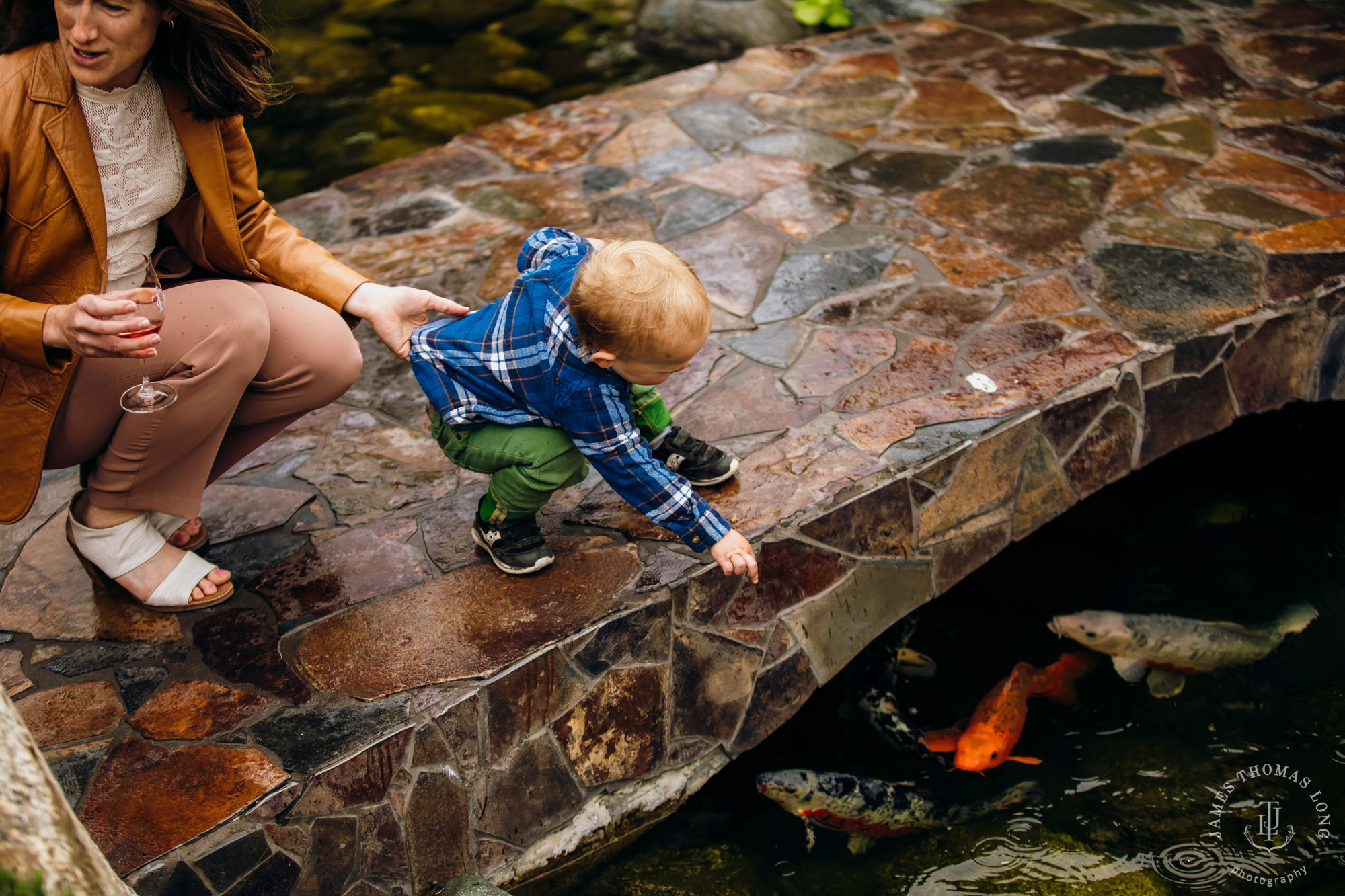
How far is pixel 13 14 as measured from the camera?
2.24 metres

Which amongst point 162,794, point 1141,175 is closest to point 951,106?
point 1141,175

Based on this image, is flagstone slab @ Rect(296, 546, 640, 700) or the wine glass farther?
flagstone slab @ Rect(296, 546, 640, 700)

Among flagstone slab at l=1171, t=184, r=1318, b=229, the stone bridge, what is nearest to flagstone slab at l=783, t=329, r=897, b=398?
the stone bridge

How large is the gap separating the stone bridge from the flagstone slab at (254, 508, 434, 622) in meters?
0.01

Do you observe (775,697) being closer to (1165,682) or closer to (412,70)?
(1165,682)

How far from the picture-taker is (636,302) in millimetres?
2285

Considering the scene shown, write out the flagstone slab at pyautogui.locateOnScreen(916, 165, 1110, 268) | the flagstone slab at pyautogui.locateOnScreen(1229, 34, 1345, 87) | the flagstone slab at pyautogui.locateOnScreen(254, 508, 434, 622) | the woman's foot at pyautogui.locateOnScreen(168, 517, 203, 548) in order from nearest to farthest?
the flagstone slab at pyautogui.locateOnScreen(254, 508, 434, 622), the woman's foot at pyautogui.locateOnScreen(168, 517, 203, 548), the flagstone slab at pyautogui.locateOnScreen(916, 165, 1110, 268), the flagstone slab at pyautogui.locateOnScreen(1229, 34, 1345, 87)

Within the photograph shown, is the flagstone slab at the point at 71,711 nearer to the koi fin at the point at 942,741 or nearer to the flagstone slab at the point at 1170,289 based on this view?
the koi fin at the point at 942,741

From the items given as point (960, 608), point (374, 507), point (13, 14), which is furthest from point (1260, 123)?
point (13, 14)

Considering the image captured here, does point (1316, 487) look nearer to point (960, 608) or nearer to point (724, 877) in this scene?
point (960, 608)

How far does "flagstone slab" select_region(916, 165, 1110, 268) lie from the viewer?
434cm

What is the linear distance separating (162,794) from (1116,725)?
10.8 ft

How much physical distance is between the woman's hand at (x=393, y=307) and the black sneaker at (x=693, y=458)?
0.80 meters

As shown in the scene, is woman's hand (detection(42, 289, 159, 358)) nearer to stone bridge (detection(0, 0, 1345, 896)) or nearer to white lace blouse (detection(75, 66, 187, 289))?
white lace blouse (detection(75, 66, 187, 289))
